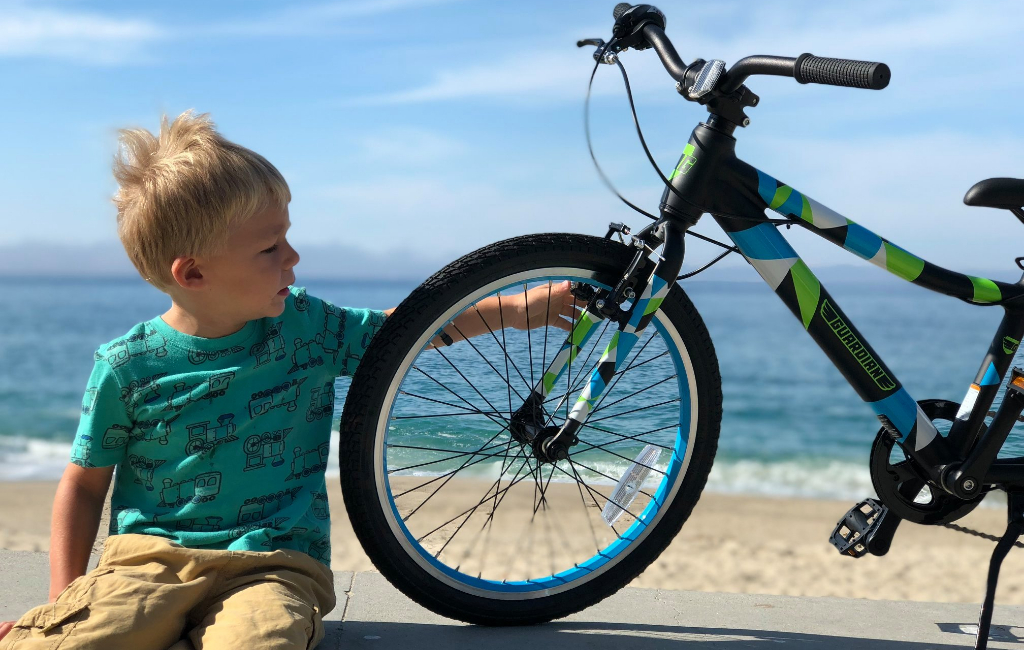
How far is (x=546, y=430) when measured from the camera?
192 centimetres

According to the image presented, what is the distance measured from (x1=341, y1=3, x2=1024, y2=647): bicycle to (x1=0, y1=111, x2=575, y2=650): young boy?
16cm

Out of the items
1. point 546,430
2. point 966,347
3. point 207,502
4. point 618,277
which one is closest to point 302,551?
point 207,502

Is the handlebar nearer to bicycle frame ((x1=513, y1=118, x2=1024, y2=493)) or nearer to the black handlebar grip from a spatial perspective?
the black handlebar grip

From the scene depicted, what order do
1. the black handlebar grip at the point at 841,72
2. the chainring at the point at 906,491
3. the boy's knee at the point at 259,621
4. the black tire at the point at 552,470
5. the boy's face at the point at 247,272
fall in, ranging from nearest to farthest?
the boy's knee at the point at 259,621 → the black handlebar grip at the point at 841,72 → the boy's face at the point at 247,272 → the black tire at the point at 552,470 → the chainring at the point at 906,491

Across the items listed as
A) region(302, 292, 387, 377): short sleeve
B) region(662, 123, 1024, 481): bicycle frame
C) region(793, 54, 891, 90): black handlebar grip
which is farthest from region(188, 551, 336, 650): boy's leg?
region(793, 54, 891, 90): black handlebar grip

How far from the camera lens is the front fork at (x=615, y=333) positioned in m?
A: 1.86

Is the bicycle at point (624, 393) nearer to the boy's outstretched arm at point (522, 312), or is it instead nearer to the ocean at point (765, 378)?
the boy's outstretched arm at point (522, 312)

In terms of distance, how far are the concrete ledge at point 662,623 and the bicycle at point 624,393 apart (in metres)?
0.09

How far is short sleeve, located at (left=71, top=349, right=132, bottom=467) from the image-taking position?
5.55ft

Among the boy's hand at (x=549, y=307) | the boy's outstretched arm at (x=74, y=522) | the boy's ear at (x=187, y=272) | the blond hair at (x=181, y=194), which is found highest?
the blond hair at (x=181, y=194)

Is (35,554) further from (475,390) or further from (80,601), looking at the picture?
(475,390)

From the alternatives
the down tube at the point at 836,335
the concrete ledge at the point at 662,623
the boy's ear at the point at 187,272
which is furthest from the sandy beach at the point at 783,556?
the boy's ear at the point at 187,272

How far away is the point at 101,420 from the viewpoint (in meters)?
1.69

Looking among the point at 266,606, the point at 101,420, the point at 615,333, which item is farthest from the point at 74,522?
the point at 615,333
